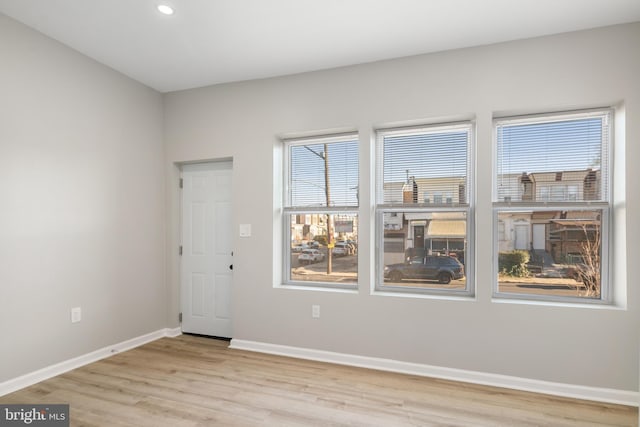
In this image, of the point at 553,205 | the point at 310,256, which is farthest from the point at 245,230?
the point at 553,205

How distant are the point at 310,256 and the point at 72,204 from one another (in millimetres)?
2306

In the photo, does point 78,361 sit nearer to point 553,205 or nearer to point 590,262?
point 553,205

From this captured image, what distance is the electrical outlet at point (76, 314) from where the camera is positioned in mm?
3141

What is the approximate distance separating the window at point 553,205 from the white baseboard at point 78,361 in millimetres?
3683

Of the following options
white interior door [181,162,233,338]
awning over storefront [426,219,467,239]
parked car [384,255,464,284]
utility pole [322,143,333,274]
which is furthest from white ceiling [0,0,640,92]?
parked car [384,255,464,284]

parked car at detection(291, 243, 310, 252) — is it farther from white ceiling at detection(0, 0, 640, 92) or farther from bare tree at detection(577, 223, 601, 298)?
bare tree at detection(577, 223, 601, 298)

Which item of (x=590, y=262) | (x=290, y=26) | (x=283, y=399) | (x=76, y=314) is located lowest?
(x=283, y=399)

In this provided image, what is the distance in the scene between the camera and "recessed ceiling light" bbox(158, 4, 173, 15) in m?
2.50

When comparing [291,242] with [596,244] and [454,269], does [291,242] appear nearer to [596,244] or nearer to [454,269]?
[454,269]

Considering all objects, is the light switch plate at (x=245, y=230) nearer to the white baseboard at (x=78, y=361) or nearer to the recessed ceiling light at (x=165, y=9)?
the white baseboard at (x=78, y=361)

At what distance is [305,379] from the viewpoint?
117 inches

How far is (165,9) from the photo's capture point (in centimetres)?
253

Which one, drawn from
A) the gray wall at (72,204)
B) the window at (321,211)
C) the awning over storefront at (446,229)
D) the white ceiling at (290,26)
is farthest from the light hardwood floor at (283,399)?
the white ceiling at (290,26)

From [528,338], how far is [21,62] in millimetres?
4679
